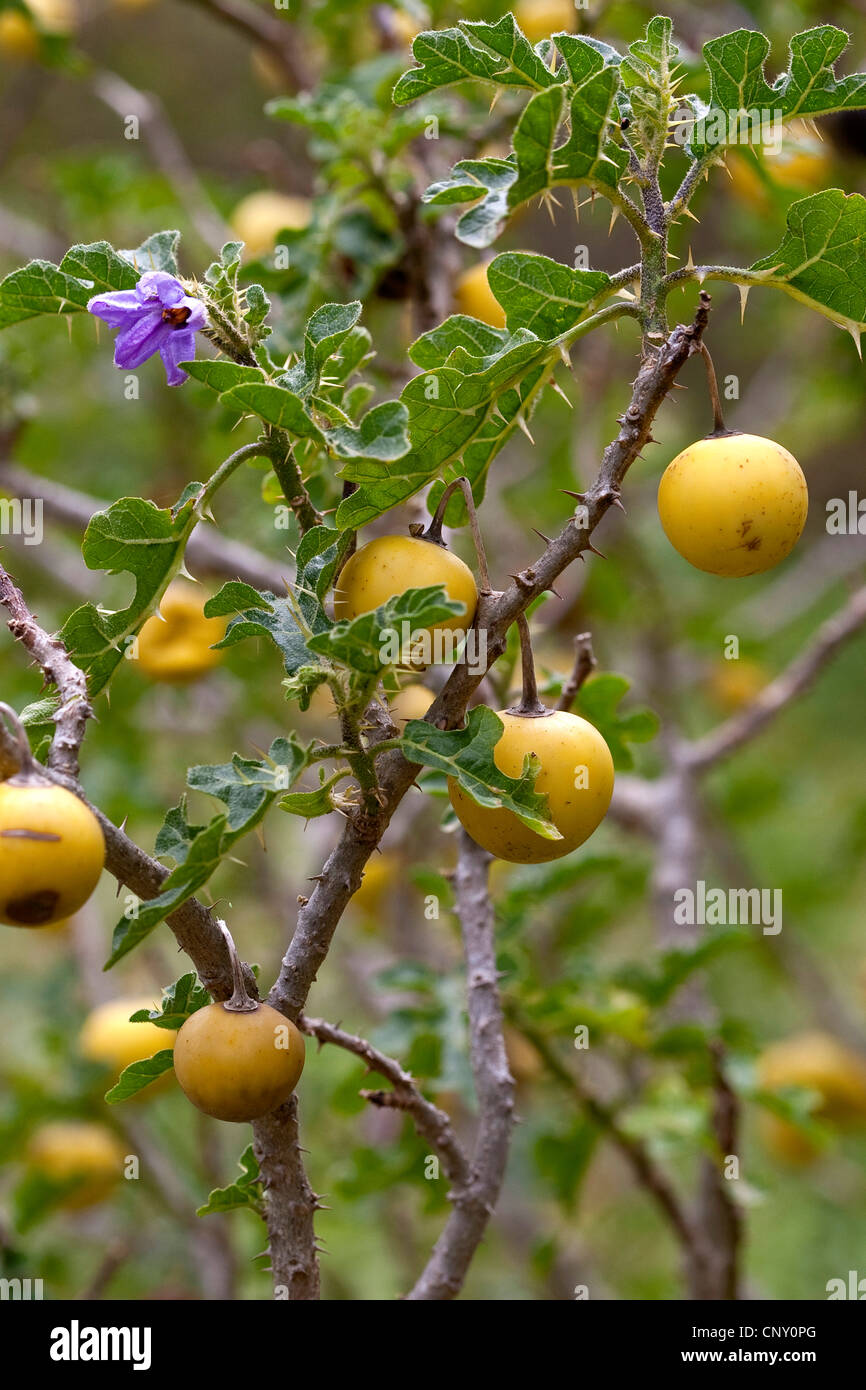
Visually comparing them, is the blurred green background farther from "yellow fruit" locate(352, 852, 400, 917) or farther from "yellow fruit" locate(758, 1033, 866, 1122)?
"yellow fruit" locate(758, 1033, 866, 1122)

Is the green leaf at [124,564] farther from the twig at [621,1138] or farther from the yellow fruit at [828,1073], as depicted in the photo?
the yellow fruit at [828,1073]

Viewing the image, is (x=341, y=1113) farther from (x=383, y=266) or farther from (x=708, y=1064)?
(x=383, y=266)

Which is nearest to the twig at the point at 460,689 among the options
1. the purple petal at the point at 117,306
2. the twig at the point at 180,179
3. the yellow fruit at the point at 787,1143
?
the purple petal at the point at 117,306

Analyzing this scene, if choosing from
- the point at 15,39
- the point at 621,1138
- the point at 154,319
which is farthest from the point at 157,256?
the point at 15,39

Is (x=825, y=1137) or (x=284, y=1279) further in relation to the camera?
(x=825, y=1137)

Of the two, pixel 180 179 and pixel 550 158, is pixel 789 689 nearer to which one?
pixel 550 158

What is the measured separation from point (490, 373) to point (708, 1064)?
122 centimetres

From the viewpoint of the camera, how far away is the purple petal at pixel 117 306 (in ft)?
3.10

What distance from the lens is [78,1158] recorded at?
222 centimetres

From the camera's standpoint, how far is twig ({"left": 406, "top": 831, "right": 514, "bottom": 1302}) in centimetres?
118

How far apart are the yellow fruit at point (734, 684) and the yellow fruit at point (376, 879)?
1.14 metres

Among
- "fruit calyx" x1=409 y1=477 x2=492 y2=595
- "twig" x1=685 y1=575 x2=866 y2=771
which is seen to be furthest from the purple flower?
"twig" x1=685 y1=575 x2=866 y2=771

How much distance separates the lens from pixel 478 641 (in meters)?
0.93
